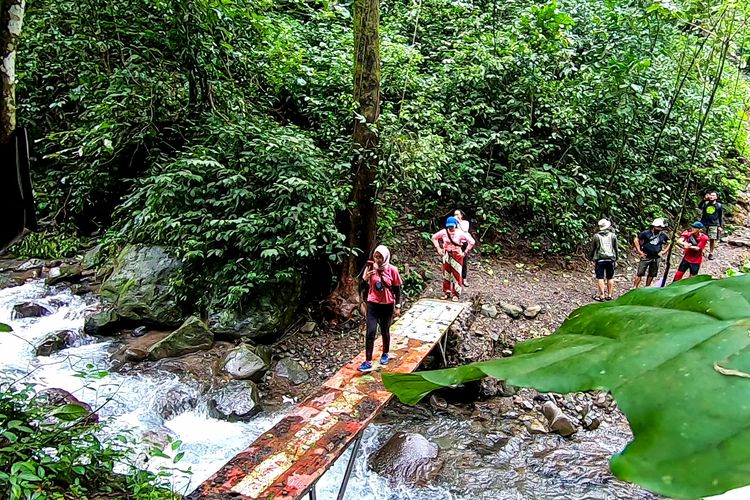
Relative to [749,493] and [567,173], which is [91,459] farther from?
[567,173]

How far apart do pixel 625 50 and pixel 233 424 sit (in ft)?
32.1

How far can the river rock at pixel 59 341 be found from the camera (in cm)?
664

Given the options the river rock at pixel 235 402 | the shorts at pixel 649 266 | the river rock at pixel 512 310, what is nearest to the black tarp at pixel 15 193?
the river rock at pixel 235 402

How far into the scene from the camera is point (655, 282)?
369 inches

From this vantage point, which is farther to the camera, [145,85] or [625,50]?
[625,50]

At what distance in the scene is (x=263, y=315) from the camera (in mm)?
7109

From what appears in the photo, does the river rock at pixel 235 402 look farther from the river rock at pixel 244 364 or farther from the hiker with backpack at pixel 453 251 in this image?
the hiker with backpack at pixel 453 251

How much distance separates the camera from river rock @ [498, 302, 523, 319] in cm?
780

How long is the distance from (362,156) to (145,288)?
3.71 m

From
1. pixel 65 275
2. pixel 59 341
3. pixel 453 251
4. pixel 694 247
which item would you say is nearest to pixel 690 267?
→ pixel 694 247

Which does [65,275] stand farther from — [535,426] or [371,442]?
[535,426]

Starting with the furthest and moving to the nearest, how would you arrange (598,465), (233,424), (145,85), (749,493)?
(145,85), (233,424), (598,465), (749,493)

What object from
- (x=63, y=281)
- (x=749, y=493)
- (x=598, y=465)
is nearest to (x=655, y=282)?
(x=598, y=465)

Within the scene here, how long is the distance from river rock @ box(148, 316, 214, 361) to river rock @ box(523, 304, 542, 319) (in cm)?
466
